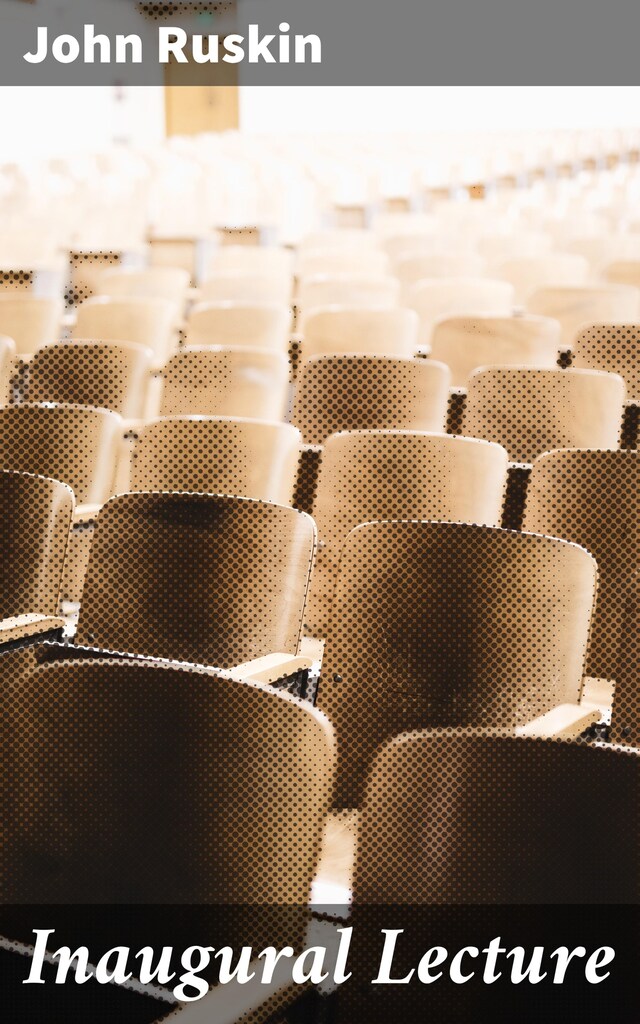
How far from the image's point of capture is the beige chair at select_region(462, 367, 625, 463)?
2855 mm

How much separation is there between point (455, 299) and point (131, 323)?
1.20m

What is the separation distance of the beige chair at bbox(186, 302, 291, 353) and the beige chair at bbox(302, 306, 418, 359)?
4.0 inches

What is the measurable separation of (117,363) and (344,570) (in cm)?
162

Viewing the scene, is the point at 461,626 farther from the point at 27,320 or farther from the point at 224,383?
the point at 27,320

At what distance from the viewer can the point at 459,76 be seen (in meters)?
16.0

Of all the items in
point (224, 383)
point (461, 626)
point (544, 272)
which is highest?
point (544, 272)

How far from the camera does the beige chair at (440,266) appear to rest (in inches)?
204

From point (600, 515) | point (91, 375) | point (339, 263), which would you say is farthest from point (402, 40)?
point (600, 515)

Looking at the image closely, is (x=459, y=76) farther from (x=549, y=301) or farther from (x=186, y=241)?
(x=549, y=301)

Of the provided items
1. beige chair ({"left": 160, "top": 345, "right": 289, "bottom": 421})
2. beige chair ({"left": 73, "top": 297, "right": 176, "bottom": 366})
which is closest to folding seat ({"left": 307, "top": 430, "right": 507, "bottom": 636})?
beige chair ({"left": 160, "top": 345, "right": 289, "bottom": 421})

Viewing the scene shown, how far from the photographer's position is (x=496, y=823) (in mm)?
1140

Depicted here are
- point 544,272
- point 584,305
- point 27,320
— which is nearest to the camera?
point 27,320

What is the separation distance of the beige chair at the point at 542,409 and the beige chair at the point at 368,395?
0.10 metres

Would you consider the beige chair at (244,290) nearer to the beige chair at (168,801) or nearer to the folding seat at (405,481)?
the folding seat at (405,481)
